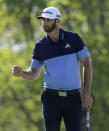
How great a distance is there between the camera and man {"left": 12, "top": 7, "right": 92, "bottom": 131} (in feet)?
20.0

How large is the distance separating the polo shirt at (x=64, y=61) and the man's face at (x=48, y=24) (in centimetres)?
15

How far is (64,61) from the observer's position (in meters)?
A: 6.07

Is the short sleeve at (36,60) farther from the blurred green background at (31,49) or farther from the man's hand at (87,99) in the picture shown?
the blurred green background at (31,49)

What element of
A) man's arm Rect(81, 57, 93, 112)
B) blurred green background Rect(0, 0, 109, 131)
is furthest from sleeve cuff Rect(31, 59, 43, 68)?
blurred green background Rect(0, 0, 109, 131)

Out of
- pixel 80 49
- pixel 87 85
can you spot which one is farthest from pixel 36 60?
pixel 87 85

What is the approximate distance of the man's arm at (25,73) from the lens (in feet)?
19.9

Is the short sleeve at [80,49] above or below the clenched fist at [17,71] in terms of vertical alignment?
above

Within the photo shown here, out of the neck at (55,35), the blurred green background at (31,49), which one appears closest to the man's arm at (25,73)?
the neck at (55,35)

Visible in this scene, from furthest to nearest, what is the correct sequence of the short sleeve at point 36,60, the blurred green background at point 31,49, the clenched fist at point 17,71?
the blurred green background at point 31,49 < the short sleeve at point 36,60 < the clenched fist at point 17,71

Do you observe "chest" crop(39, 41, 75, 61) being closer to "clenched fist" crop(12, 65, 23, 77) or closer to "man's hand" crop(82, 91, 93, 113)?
"clenched fist" crop(12, 65, 23, 77)

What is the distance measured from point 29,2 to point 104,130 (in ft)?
33.9

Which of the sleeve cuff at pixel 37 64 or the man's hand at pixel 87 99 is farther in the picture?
the sleeve cuff at pixel 37 64

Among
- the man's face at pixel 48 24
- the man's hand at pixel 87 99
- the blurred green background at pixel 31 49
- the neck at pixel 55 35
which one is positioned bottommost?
the blurred green background at pixel 31 49

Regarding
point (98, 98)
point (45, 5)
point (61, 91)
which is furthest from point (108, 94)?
point (61, 91)
